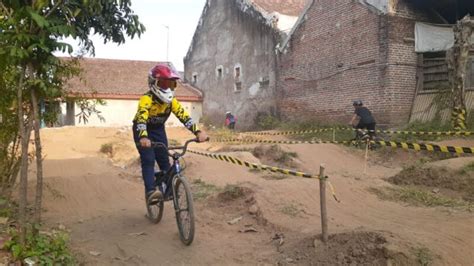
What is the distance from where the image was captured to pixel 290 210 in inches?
245

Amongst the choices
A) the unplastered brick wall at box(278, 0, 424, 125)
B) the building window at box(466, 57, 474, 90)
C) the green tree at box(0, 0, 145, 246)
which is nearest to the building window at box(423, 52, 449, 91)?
the unplastered brick wall at box(278, 0, 424, 125)

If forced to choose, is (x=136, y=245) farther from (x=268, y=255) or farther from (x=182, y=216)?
(x=268, y=255)

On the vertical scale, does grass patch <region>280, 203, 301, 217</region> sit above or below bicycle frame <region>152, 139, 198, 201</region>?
below

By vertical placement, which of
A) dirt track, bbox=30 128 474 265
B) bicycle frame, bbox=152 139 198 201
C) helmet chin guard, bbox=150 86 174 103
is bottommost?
dirt track, bbox=30 128 474 265

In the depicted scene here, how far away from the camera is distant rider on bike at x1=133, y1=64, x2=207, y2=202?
206 inches

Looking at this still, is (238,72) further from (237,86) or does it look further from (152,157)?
(152,157)

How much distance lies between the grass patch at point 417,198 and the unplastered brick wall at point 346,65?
8786 millimetres

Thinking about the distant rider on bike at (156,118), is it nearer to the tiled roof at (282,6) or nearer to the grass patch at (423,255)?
the grass patch at (423,255)

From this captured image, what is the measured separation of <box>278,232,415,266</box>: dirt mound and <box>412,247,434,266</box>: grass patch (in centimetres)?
11

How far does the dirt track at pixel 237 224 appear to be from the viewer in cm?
451

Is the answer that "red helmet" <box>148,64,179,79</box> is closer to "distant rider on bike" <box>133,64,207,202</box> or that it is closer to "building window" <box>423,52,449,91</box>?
"distant rider on bike" <box>133,64,207,202</box>

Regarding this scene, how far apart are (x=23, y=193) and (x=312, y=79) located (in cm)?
1603

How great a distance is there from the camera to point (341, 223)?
573 centimetres

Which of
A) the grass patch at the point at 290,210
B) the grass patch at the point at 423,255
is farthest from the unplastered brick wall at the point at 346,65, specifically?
the grass patch at the point at 423,255
